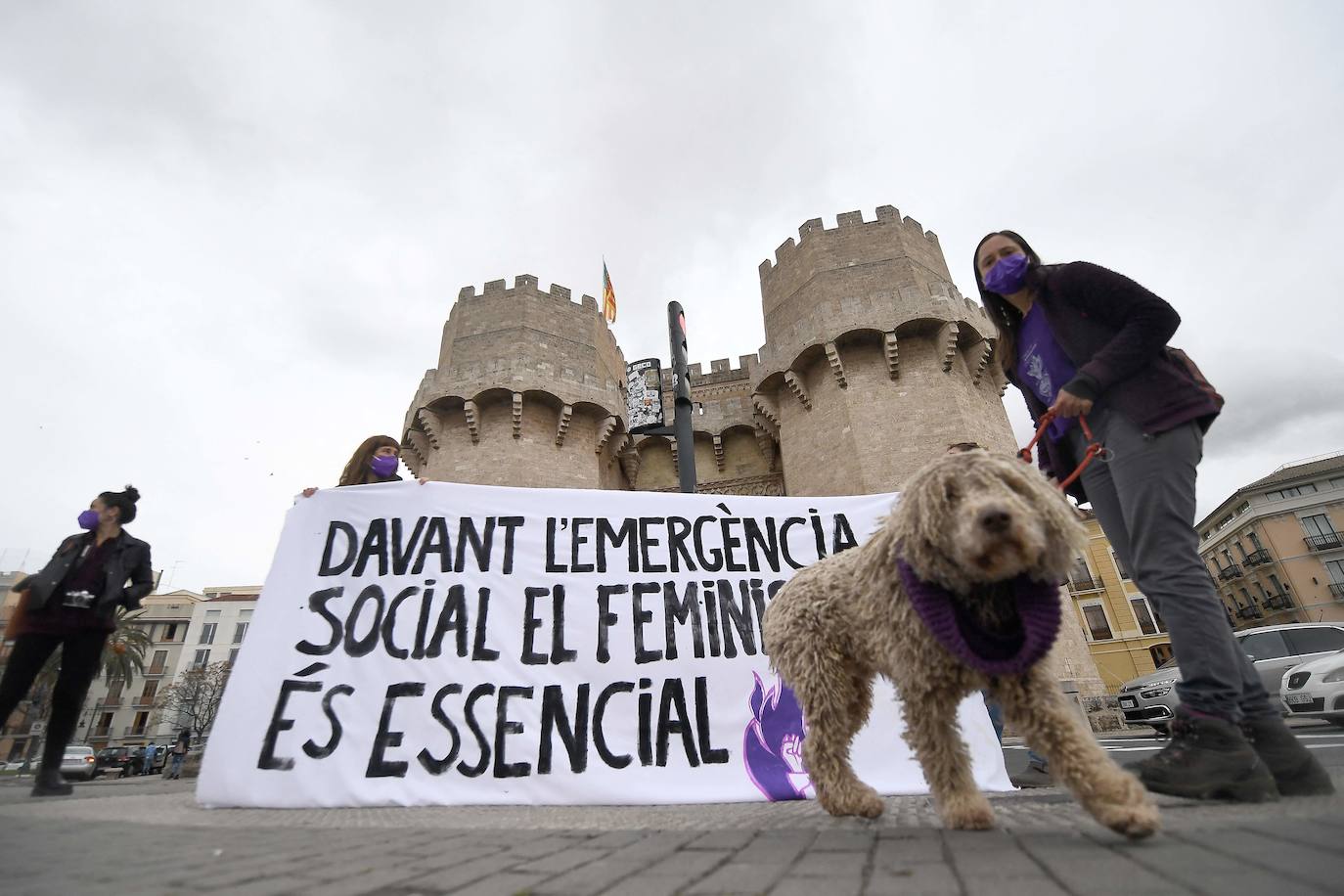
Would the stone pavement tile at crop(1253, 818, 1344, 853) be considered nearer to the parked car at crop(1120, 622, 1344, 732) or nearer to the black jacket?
the black jacket

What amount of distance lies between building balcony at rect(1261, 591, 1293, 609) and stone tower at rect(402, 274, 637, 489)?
41.7m

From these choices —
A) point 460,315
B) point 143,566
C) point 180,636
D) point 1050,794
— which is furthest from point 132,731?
point 1050,794

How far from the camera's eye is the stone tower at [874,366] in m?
13.6

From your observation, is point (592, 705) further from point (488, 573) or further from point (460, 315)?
point (460, 315)

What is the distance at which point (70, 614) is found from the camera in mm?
3623

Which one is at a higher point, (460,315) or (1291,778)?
(460,315)

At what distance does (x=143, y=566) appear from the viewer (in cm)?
399

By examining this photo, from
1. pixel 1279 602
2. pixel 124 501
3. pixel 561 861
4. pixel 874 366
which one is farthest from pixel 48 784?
pixel 1279 602

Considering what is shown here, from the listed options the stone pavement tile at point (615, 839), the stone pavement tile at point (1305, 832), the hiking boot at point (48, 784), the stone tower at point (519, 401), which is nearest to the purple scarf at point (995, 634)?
the stone pavement tile at point (1305, 832)

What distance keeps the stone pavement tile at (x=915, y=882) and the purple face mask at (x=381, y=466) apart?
4.43m

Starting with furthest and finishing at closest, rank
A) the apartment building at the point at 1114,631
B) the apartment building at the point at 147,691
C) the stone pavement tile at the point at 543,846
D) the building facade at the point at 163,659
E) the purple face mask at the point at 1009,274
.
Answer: the building facade at the point at 163,659, the apartment building at the point at 147,691, the apartment building at the point at 1114,631, the purple face mask at the point at 1009,274, the stone pavement tile at the point at 543,846

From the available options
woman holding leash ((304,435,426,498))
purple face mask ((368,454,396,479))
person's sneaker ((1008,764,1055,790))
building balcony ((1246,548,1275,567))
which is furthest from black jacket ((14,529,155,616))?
building balcony ((1246,548,1275,567))

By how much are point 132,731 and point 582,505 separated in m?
67.7

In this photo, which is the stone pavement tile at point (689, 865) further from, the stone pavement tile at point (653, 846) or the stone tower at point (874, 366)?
the stone tower at point (874, 366)
